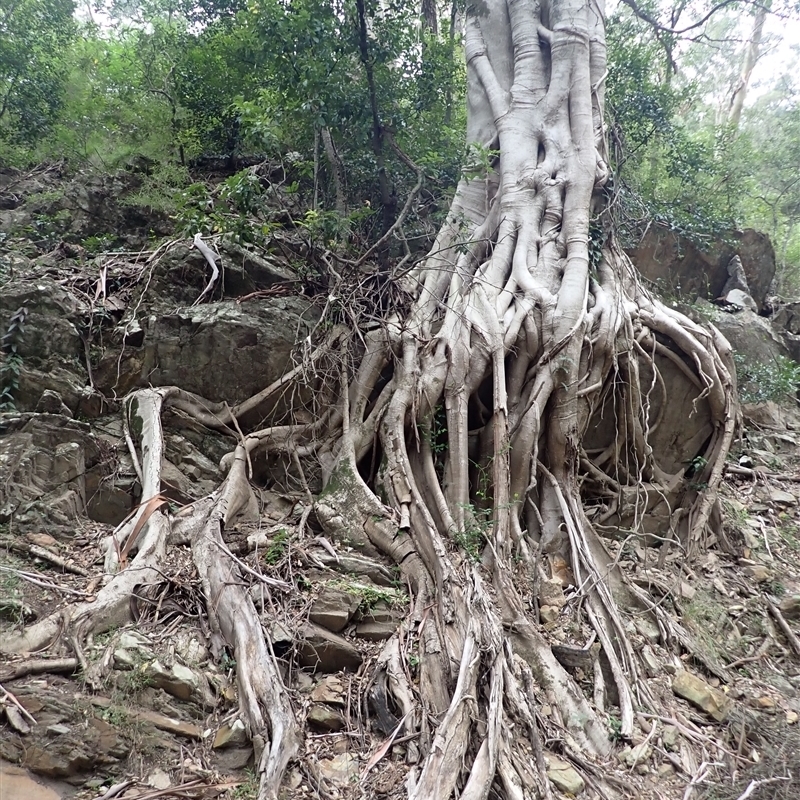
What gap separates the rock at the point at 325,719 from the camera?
8.70 feet

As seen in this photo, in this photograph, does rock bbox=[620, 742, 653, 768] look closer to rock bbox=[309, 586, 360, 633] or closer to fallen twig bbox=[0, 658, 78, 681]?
rock bbox=[309, 586, 360, 633]

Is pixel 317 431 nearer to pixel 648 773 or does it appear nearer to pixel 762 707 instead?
pixel 648 773

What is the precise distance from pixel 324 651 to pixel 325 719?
0.33 meters

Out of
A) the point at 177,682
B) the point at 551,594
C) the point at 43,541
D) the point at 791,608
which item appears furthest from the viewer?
the point at 791,608

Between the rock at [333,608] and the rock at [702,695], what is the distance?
190 cm

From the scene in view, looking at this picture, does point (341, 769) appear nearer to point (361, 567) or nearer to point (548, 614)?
point (361, 567)

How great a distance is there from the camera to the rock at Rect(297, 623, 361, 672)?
2900 mm

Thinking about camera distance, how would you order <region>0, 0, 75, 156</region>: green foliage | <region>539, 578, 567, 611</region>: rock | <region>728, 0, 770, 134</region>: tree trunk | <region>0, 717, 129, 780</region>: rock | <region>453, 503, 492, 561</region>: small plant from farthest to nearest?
<region>728, 0, 770, 134</region>: tree trunk, <region>0, 0, 75, 156</region>: green foliage, <region>539, 578, 567, 611</region>: rock, <region>453, 503, 492, 561</region>: small plant, <region>0, 717, 129, 780</region>: rock

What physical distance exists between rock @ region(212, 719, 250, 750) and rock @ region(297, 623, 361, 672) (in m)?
0.49

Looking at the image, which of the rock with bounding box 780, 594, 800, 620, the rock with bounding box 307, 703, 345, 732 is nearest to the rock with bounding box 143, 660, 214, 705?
the rock with bounding box 307, 703, 345, 732

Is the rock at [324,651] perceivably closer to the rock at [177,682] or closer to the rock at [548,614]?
the rock at [177,682]

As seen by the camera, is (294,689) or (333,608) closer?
(294,689)

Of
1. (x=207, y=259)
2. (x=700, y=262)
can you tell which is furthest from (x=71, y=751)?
(x=700, y=262)

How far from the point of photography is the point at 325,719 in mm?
2654
